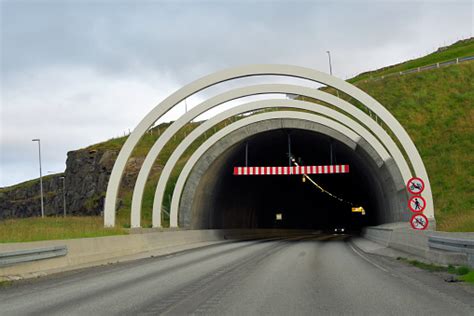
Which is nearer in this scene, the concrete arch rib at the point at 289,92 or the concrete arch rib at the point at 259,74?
the concrete arch rib at the point at 259,74

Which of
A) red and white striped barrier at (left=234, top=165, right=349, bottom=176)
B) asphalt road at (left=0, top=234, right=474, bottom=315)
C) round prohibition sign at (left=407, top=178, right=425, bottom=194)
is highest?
red and white striped barrier at (left=234, top=165, right=349, bottom=176)

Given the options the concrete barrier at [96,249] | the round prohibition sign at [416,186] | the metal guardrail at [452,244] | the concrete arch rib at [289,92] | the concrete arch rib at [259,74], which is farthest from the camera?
the concrete arch rib at [289,92]

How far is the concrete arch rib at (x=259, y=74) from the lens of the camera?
28.0 meters

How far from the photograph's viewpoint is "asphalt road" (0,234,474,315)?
859 cm

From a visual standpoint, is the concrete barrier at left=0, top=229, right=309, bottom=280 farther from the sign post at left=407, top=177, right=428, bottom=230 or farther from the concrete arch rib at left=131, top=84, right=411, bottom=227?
the sign post at left=407, top=177, right=428, bottom=230

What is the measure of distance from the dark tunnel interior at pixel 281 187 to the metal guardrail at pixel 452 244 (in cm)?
1778

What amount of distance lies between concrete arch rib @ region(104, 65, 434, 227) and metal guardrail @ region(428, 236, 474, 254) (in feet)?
41.3

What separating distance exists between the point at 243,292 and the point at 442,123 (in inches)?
1606

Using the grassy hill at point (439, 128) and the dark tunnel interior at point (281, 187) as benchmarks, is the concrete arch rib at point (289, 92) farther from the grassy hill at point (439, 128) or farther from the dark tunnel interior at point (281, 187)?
the grassy hill at point (439, 128)

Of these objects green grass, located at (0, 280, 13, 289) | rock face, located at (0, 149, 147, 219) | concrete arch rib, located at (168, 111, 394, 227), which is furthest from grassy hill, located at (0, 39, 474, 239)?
green grass, located at (0, 280, 13, 289)

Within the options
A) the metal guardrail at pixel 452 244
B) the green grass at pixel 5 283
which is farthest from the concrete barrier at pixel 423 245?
the green grass at pixel 5 283

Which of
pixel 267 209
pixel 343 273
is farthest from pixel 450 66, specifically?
pixel 343 273

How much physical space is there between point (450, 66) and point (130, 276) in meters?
52.4

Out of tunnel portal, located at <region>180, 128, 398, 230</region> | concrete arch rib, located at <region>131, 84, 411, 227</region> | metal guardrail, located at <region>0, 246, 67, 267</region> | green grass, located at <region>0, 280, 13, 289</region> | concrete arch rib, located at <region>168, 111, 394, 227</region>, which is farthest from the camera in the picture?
tunnel portal, located at <region>180, 128, 398, 230</region>
